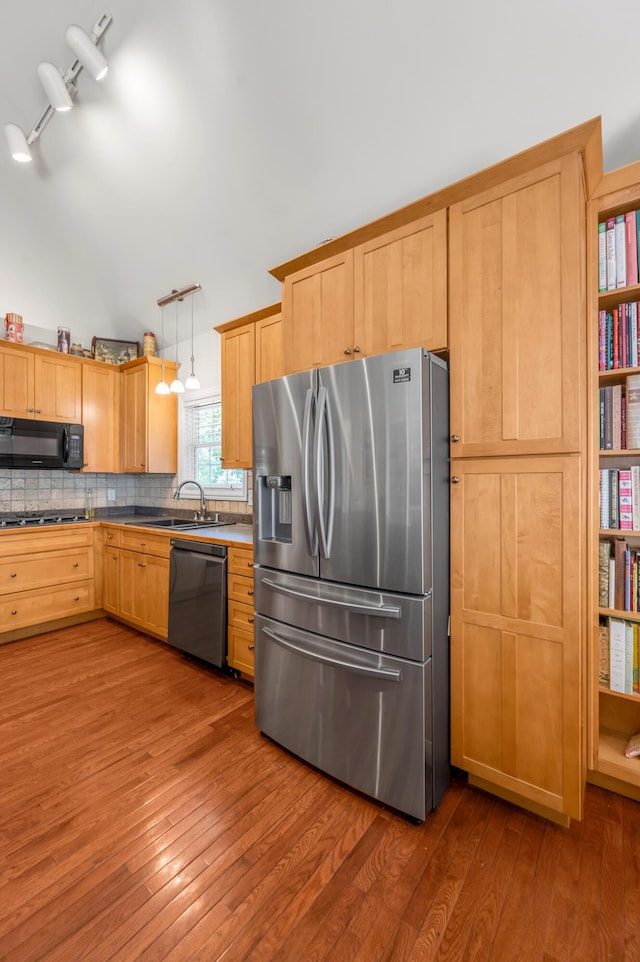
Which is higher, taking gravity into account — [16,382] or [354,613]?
[16,382]

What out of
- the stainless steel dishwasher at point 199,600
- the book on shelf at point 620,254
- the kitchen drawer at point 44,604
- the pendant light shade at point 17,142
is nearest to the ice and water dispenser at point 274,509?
the stainless steel dishwasher at point 199,600

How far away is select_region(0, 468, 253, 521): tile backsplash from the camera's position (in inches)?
150

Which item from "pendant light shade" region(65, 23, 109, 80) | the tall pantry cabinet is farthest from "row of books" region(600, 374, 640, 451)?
"pendant light shade" region(65, 23, 109, 80)

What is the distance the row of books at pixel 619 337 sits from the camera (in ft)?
5.39

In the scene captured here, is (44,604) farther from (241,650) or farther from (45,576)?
(241,650)

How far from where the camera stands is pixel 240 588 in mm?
2623

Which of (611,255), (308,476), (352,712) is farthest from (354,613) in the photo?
(611,255)

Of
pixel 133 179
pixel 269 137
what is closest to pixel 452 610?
pixel 269 137

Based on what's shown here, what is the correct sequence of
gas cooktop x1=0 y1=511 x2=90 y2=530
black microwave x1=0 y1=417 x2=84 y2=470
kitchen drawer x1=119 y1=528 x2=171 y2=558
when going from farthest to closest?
gas cooktop x1=0 y1=511 x2=90 y2=530
black microwave x1=0 y1=417 x2=84 y2=470
kitchen drawer x1=119 y1=528 x2=171 y2=558

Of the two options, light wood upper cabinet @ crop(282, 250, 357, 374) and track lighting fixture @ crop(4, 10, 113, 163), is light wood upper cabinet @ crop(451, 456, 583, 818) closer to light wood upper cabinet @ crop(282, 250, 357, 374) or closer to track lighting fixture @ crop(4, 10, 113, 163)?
light wood upper cabinet @ crop(282, 250, 357, 374)

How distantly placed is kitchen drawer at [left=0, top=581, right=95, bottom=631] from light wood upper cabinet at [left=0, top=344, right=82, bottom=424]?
1564 millimetres

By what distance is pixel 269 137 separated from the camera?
2.25 m

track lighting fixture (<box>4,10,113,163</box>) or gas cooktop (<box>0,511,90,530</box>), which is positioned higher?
track lighting fixture (<box>4,10,113,163</box>)

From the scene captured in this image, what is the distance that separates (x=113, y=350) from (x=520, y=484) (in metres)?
4.27
